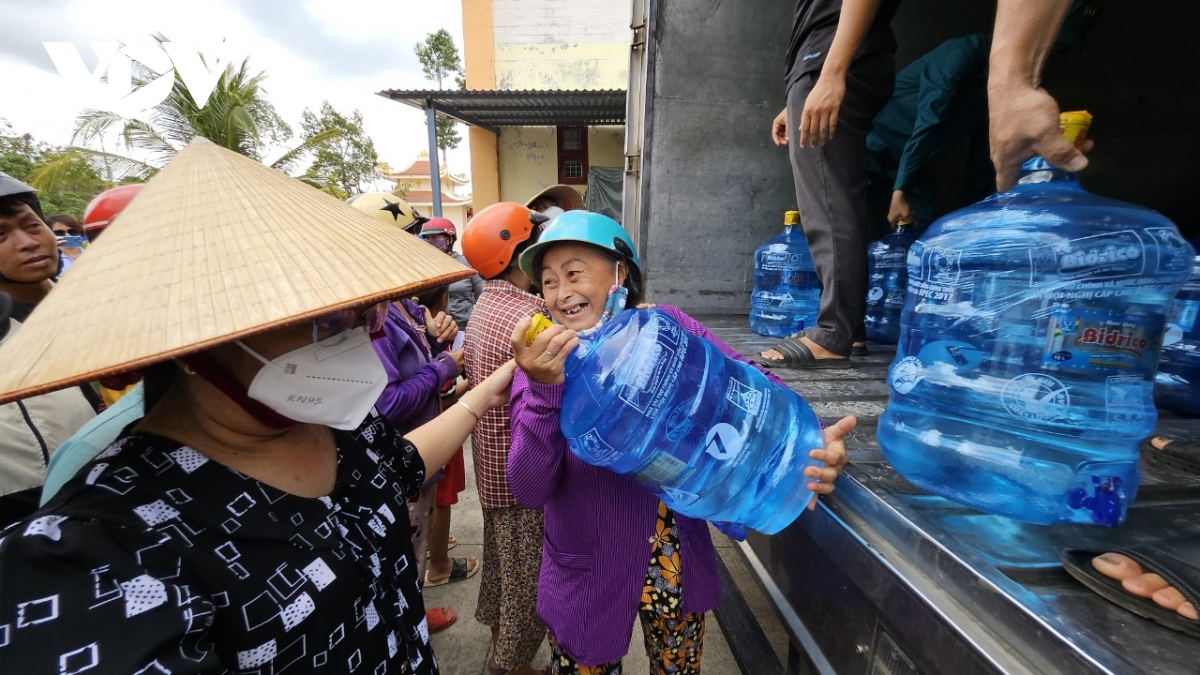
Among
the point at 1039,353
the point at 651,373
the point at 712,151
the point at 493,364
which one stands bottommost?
the point at 493,364

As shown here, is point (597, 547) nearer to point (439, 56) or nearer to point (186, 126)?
point (186, 126)

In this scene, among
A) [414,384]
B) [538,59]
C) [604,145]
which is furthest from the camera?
[604,145]

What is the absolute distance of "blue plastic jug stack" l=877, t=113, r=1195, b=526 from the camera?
109 cm

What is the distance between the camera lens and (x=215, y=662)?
754mm

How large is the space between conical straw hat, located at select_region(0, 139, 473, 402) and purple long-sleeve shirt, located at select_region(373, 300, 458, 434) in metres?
1.40

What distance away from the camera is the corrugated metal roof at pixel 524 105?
1030 centimetres

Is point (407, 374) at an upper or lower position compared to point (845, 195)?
lower

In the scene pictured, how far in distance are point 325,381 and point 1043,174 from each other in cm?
178

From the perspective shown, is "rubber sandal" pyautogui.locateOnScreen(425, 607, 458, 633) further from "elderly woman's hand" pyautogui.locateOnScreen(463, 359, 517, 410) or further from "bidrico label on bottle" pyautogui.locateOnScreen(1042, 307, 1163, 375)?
"bidrico label on bottle" pyautogui.locateOnScreen(1042, 307, 1163, 375)

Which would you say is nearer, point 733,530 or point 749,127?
point 733,530

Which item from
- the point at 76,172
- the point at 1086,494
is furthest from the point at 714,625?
the point at 76,172

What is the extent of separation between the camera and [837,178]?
7.39 ft

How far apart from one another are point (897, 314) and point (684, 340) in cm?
261

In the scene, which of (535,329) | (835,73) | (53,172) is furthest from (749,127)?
(53,172)
